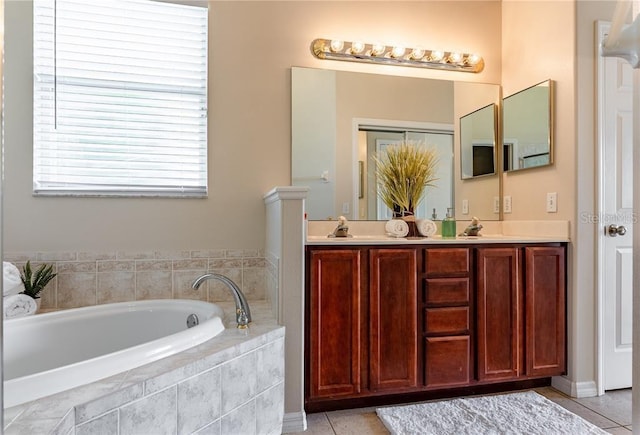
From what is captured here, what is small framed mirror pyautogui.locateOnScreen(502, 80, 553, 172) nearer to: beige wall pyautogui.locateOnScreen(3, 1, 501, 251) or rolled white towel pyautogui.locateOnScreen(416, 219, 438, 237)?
beige wall pyautogui.locateOnScreen(3, 1, 501, 251)

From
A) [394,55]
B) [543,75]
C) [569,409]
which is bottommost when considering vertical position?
[569,409]

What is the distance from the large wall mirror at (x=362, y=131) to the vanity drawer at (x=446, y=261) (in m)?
0.54

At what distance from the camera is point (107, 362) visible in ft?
3.95

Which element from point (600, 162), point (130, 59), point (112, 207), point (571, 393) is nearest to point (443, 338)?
point (571, 393)

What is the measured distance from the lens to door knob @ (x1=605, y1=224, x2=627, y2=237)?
2203mm

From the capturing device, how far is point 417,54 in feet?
8.67

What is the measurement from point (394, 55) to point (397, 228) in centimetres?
123

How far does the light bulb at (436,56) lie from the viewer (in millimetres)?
2676

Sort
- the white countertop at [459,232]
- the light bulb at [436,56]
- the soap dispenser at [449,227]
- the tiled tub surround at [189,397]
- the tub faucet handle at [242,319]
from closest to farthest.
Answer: the tiled tub surround at [189,397], the tub faucet handle at [242,319], the white countertop at [459,232], the soap dispenser at [449,227], the light bulb at [436,56]

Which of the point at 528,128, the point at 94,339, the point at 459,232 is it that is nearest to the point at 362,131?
the point at 459,232

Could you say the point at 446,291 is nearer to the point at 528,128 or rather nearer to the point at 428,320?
the point at 428,320

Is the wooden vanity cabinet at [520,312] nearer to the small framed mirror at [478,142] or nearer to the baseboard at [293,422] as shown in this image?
the small framed mirror at [478,142]

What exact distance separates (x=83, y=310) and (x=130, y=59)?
4.86 ft

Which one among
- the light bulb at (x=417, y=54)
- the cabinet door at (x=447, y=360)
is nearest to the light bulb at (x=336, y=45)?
the light bulb at (x=417, y=54)
